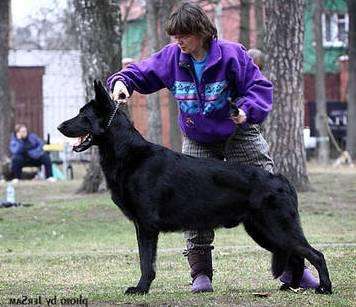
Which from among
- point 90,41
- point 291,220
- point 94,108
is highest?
point 90,41

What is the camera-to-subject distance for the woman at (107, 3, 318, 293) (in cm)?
661

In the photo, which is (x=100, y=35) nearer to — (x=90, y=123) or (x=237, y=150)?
(x=237, y=150)

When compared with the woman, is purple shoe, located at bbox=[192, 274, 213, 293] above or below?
below

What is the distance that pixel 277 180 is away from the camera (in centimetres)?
655

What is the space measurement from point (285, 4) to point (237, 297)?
A: 10568 millimetres

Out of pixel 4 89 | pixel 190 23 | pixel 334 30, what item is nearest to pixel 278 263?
pixel 190 23

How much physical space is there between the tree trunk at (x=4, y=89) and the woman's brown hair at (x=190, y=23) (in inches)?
821

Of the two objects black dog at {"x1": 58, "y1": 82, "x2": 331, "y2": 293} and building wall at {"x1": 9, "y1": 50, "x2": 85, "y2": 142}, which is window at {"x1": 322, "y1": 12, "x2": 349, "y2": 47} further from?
black dog at {"x1": 58, "y1": 82, "x2": 331, "y2": 293}

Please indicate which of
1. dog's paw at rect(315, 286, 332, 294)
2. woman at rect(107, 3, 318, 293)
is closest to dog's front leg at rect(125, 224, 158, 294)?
woman at rect(107, 3, 318, 293)

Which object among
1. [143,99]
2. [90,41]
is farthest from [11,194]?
[143,99]

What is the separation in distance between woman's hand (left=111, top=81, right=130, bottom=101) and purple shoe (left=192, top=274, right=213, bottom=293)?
1.55 metres

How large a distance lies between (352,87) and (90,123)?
2706cm

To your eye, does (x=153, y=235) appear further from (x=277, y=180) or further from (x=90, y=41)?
(x=90, y=41)

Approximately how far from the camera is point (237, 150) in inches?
276
